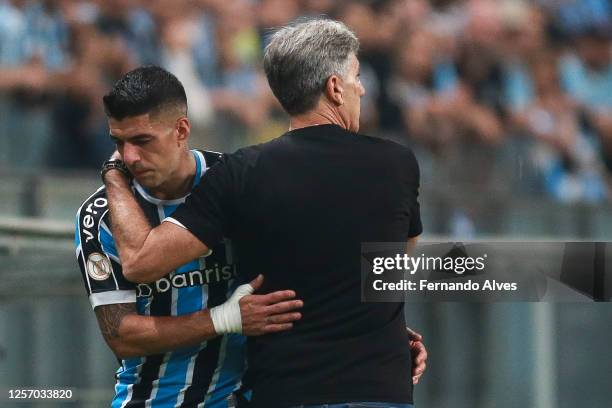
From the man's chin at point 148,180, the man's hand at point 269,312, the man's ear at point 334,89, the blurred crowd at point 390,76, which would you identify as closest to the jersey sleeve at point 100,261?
the man's chin at point 148,180

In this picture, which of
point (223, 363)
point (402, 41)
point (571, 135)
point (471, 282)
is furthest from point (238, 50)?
point (223, 363)

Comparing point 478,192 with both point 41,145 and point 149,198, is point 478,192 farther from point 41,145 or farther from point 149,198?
point 149,198

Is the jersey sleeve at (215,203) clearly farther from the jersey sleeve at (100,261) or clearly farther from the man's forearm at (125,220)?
the jersey sleeve at (100,261)

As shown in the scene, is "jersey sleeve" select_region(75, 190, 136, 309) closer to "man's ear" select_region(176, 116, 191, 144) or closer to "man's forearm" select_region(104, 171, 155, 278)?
"man's forearm" select_region(104, 171, 155, 278)

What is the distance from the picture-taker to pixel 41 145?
691 cm

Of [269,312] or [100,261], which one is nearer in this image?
[269,312]

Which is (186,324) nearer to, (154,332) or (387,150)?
(154,332)

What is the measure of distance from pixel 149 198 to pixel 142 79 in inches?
13.7

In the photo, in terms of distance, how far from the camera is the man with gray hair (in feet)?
10.1

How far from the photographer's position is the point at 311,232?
3.09 m

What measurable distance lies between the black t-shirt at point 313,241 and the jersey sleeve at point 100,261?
1.15 ft

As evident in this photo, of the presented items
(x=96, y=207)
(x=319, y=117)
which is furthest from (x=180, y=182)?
(x=319, y=117)

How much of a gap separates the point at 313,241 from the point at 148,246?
1.40 feet

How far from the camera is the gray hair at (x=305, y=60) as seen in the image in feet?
10.4
